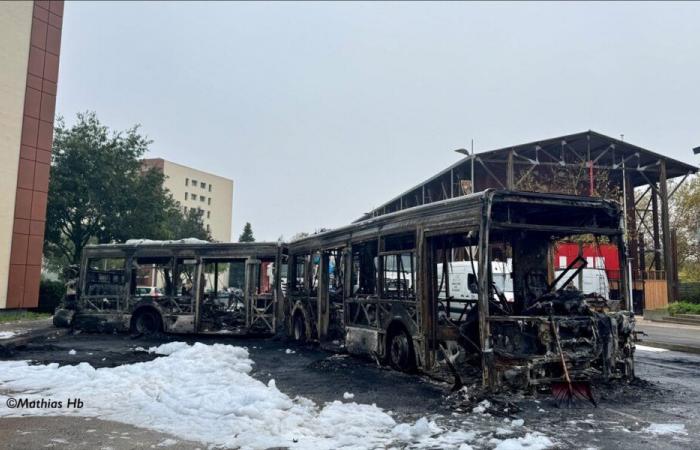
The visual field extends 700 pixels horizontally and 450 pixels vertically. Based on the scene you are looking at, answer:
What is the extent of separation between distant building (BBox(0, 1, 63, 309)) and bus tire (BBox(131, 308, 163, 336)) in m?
9.68

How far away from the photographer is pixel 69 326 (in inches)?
666

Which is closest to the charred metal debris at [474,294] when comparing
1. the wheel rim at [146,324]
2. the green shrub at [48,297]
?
the wheel rim at [146,324]

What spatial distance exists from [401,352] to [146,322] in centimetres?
1003

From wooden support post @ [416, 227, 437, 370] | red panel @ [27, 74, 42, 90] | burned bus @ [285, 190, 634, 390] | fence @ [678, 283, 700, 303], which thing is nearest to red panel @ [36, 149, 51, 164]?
red panel @ [27, 74, 42, 90]

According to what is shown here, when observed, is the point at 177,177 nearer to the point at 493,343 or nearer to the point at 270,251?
the point at 270,251

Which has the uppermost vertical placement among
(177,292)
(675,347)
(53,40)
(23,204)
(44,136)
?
(53,40)

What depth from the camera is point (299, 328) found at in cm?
1435

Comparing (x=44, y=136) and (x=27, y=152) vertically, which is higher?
(x=44, y=136)

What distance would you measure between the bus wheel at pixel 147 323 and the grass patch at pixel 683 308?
2395 centimetres

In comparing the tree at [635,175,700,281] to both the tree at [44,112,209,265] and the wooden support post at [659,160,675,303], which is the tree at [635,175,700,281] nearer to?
the wooden support post at [659,160,675,303]

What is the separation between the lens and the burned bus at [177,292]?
15680 millimetres

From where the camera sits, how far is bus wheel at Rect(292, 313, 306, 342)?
14.1 m

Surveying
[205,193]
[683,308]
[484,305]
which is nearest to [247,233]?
[205,193]

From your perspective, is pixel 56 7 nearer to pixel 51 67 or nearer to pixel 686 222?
pixel 51 67
